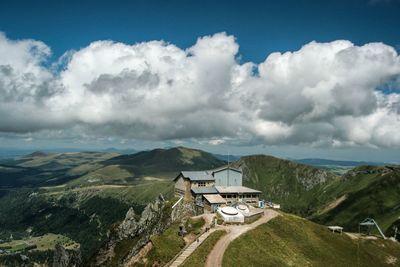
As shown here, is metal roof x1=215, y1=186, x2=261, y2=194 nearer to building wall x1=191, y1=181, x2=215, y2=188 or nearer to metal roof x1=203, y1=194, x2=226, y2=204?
building wall x1=191, y1=181, x2=215, y2=188

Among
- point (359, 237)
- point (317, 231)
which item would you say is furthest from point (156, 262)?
point (359, 237)

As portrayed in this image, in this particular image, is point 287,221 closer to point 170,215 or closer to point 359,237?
point 359,237

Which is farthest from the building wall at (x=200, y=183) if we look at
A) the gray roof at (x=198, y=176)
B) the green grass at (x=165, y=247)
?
the green grass at (x=165, y=247)

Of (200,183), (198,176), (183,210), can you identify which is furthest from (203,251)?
(198,176)

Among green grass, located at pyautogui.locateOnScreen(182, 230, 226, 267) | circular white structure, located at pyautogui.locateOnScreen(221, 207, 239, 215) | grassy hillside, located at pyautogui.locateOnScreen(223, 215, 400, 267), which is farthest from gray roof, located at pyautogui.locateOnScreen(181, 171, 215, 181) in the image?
green grass, located at pyautogui.locateOnScreen(182, 230, 226, 267)

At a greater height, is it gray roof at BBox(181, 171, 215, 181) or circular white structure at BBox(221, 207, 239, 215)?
gray roof at BBox(181, 171, 215, 181)
